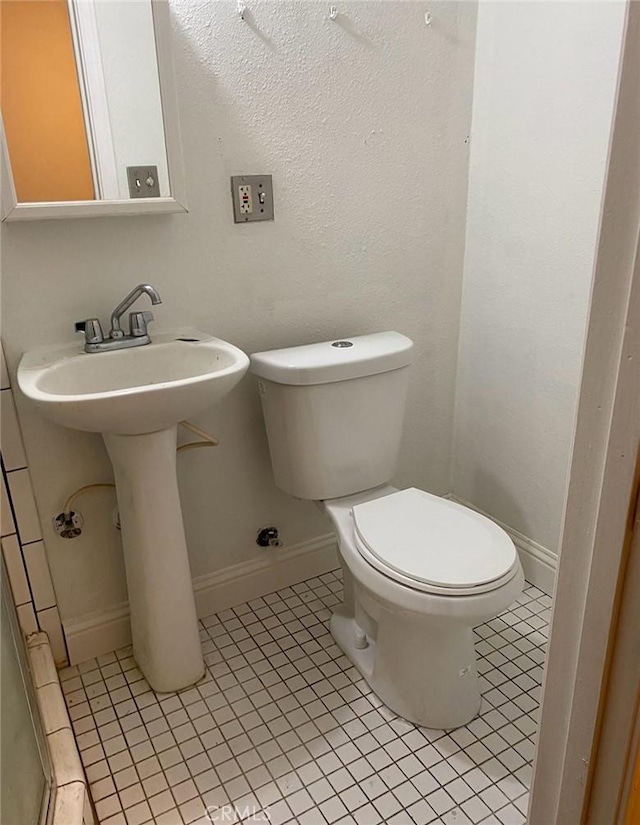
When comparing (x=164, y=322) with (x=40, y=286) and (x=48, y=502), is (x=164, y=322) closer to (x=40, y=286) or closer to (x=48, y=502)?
(x=40, y=286)

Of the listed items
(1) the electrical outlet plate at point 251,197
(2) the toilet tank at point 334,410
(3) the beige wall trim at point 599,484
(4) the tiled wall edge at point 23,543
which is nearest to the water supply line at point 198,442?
(2) the toilet tank at point 334,410

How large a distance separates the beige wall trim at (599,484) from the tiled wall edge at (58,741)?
0.86m

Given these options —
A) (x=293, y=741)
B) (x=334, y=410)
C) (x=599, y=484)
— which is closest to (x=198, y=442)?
(x=334, y=410)

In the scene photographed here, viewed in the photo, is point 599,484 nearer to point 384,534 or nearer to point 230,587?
point 384,534

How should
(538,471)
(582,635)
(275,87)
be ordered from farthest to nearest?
(538,471) → (275,87) → (582,635)

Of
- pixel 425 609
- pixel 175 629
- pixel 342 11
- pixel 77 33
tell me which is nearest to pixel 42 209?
pixel 77 33

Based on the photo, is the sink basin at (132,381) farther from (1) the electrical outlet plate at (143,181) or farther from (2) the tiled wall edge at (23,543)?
(1) the electrical outlet plate at (143,181)

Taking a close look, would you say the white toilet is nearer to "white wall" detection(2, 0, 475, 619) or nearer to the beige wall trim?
"white wall" detection(2, 0, 475, 619)

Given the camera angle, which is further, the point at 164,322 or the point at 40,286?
the point at 164,322

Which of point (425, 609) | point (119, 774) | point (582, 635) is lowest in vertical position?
point (119, 774)

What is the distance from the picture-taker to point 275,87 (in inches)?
61.6

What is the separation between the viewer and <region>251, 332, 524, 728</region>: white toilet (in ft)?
4.47

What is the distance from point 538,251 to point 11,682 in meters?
1.58

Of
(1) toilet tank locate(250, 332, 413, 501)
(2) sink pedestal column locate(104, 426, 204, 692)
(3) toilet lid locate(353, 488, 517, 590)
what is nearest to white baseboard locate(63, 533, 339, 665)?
(2) sink pedestal column locate(104, 426, 204, 692)
